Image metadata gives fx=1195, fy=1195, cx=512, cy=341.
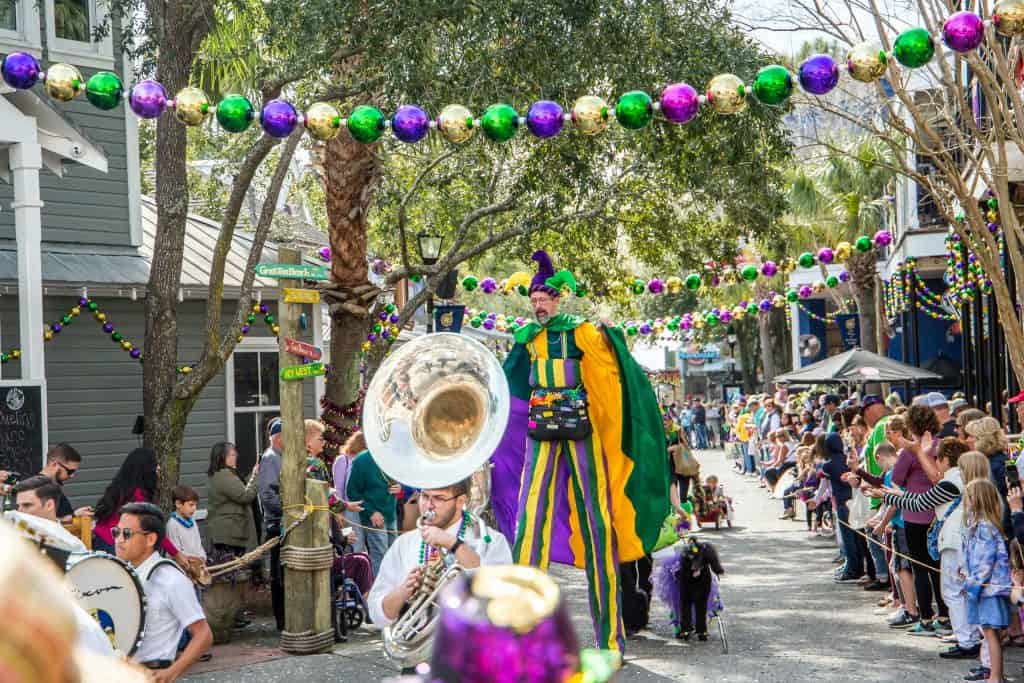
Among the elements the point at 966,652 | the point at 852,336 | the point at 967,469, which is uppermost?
the point at 852,336

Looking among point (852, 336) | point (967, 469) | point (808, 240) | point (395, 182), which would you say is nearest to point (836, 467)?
point (967, 469)

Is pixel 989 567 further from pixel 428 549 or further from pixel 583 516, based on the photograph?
pixel 428 549

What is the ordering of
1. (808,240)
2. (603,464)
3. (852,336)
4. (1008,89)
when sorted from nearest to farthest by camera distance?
(603,464) < (1008,89) < (808,240) < (852,336)

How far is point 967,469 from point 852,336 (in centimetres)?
2652

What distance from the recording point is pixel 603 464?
778 cm

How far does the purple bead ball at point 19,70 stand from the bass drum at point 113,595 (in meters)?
4.29

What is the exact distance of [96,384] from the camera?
44.0ft

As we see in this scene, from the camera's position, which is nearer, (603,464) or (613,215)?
(603,464)

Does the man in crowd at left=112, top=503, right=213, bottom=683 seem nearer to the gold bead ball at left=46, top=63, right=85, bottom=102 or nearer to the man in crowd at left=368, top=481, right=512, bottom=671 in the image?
the man in crowd at left=368, top=481, right=512, bottom=671

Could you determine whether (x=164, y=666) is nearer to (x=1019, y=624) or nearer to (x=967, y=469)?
(x=967, y=469)

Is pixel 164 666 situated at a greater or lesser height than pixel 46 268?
lesser

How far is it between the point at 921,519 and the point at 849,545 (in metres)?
3.18

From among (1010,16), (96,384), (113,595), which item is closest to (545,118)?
(1010,16)

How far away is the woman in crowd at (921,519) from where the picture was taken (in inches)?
357
